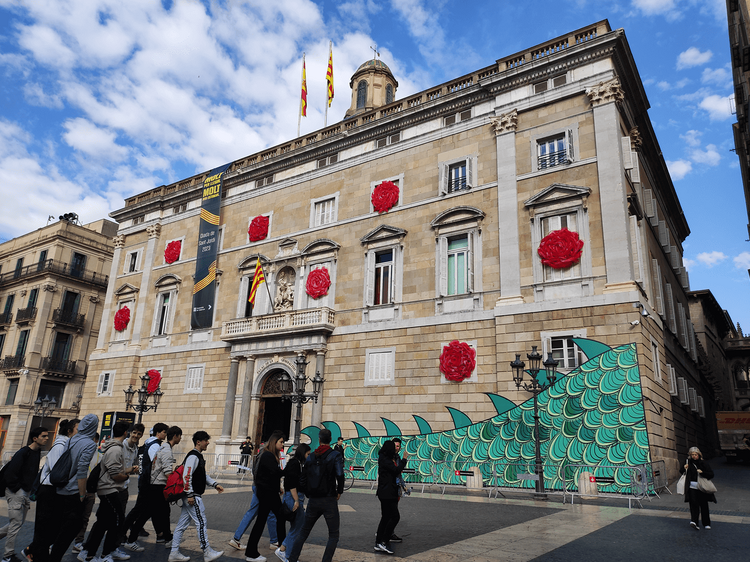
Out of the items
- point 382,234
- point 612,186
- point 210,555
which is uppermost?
point 612,186

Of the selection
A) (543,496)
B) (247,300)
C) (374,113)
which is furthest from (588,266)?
(247,300)

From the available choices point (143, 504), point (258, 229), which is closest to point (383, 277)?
point (258, 229)

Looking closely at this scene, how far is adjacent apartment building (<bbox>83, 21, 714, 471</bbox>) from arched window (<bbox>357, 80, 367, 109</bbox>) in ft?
37.2

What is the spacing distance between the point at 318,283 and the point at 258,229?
5592 millimetres

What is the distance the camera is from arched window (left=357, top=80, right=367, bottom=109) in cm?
3803

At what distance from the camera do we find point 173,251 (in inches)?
1232

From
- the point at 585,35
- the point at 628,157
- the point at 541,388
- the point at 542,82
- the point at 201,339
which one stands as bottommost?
the point at 541,388

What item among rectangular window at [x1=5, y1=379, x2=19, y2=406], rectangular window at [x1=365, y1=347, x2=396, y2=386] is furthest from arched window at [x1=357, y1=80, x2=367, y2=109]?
rectangular window at [x1=5, y1=379, x2=19, y2=406]

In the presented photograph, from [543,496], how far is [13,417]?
125 feet

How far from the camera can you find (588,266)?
18219 mm

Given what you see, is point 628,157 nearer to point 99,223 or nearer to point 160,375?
point 160,375

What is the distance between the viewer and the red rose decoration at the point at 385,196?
77.7 feet

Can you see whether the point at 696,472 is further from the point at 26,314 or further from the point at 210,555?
the point at 26,314

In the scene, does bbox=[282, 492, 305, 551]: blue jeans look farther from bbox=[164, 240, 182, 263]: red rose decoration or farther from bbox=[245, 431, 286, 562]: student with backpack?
bbox=[164, 240, 182, 263]: red rose decoration
